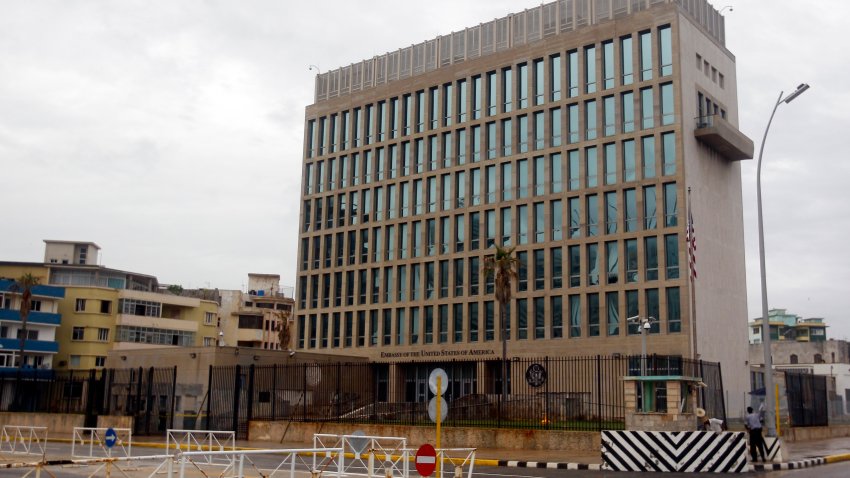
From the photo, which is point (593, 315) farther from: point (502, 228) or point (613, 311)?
point (502, 228)

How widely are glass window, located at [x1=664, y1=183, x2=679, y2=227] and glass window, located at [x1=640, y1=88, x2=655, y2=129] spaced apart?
4.36 m

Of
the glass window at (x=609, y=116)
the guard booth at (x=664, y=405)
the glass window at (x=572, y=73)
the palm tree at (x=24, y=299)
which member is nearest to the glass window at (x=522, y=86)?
the glass window at (x=572, y=73)

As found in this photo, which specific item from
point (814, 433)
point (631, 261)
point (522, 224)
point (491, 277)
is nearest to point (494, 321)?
point (491, 277)

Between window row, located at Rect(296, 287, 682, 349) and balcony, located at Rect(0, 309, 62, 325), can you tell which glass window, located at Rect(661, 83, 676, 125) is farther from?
balcony, located at Rect(0, 309, 62, 325)

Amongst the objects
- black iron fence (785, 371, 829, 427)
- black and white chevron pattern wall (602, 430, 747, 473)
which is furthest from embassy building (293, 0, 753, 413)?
black and white chevron pattern wall (602, 430, 747, 473)

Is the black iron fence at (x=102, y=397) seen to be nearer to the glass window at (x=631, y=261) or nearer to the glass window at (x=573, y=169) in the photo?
the glass window at (x=631, y=261)

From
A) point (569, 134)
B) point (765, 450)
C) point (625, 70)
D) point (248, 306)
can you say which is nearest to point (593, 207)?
point (569, 134)

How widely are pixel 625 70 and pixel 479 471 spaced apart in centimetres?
4195

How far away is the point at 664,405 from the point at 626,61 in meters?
39.1

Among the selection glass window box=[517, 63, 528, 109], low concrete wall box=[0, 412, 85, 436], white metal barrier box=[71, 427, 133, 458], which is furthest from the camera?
glass window box=[517, 63, 528, 109]

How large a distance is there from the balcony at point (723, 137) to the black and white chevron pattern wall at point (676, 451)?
37660 millimetres

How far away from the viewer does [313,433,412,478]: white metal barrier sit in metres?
15.3

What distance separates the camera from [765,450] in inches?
1001

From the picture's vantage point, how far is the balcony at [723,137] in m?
56.5
